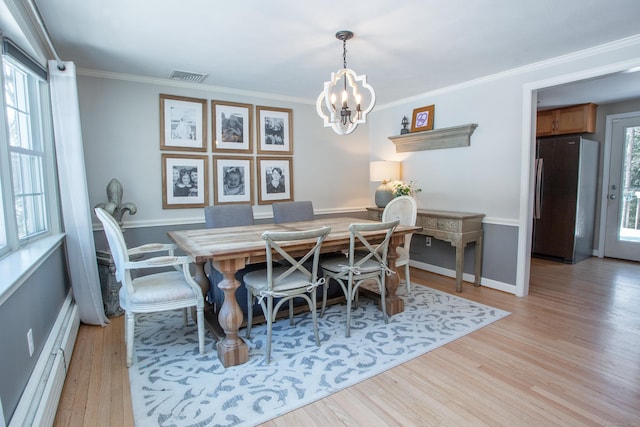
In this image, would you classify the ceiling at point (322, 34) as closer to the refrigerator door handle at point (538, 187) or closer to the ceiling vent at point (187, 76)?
the ceiling vent at point (187, 76)

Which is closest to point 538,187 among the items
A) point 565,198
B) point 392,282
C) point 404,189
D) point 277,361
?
point 565,198

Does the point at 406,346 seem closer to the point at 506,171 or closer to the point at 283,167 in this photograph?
the point at 506,171

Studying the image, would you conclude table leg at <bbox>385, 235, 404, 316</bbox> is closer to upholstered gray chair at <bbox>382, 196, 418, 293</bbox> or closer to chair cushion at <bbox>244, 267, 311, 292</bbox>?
upholstered gray chair at <bbox>382, 196, 418, 293</bbox>

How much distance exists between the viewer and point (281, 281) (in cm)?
246

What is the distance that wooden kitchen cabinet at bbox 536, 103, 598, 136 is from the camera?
195 inches

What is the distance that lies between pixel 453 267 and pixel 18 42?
4.49 m

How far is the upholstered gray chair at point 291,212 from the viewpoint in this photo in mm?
3744

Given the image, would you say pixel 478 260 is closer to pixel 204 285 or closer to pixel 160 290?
pixel 204 285

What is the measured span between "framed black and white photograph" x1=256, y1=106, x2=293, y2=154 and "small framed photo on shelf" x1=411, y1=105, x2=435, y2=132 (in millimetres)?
1658

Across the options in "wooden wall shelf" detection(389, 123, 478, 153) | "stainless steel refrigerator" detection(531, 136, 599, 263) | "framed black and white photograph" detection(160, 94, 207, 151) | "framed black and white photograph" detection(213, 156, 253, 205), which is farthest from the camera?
"stainless steel refrigerator" detection(531, 136, 599, 263)

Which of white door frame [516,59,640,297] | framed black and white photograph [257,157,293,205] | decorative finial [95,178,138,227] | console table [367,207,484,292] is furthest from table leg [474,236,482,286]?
decorative finial [95,178,138,227]

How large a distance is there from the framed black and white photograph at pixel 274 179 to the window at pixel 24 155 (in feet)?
7.20

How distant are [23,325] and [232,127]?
3.02 meters

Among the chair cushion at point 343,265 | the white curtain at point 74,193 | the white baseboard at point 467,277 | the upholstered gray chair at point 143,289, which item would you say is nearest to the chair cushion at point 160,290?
the upholstered gray chair at point 143,289
